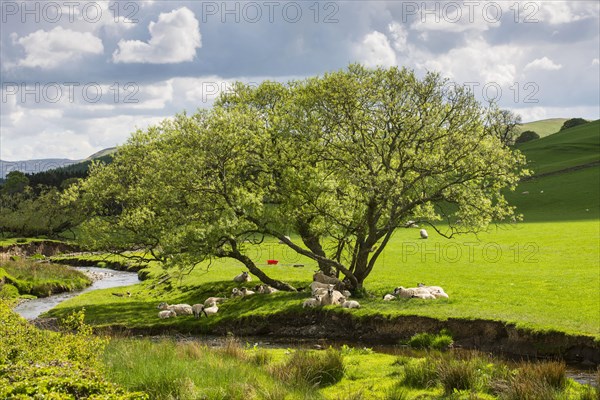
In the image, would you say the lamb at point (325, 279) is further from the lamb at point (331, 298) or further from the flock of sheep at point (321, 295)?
the lamb at point (331, 298)

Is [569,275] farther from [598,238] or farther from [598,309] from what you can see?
[598,238]

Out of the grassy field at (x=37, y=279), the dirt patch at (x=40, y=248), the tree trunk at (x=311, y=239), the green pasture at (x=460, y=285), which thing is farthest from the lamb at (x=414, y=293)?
the dirt patch at (x=40, y=248)

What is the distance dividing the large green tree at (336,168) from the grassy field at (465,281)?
391cm

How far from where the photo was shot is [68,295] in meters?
46.2

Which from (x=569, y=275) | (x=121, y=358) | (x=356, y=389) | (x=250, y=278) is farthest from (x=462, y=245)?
(x=121, y=358)

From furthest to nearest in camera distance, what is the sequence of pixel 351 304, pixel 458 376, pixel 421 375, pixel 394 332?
pixel 351 304 → pixel 394 332 → pixel 421 375 → pixel 458 376

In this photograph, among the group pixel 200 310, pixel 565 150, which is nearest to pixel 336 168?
pixel 200 310

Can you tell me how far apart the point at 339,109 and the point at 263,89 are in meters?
8.84

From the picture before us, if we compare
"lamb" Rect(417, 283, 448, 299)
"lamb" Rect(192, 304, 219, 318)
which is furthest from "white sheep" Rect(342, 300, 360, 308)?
"lamb" Rect(192, 304, 219, 318)

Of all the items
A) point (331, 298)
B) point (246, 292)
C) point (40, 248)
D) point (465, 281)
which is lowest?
point (40, 248)

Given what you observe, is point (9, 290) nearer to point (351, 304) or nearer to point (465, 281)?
point (351, 304)

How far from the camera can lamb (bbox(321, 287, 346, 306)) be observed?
29778 mm

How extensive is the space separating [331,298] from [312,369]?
42.1 feet

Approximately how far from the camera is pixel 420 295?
97.8ft
